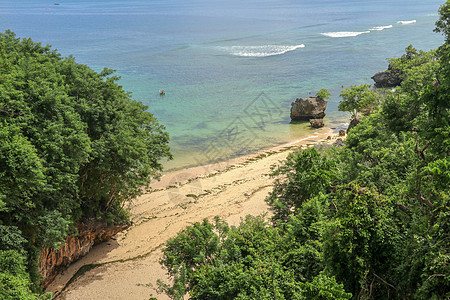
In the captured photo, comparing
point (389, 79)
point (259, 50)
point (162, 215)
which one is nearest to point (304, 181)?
point (162, 215)

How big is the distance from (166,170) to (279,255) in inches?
829

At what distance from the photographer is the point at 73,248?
19.7m

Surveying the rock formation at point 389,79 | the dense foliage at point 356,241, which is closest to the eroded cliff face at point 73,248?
the dense foliage at point 356,241

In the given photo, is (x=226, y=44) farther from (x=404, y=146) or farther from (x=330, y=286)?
(x=330, y=286)

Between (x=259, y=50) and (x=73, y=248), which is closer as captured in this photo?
(x=73, y=248)

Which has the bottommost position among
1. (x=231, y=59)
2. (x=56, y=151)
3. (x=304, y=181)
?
(x=304, y=181)

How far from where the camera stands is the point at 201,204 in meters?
26.5

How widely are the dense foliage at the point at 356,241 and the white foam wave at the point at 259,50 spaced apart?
213 feet

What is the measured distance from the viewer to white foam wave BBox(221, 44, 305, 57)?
7906 centimetres

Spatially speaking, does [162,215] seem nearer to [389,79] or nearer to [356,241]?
[356,241]

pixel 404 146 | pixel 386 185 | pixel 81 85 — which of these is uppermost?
pixel 81 85

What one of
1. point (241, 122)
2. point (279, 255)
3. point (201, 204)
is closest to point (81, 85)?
point (201, 204)

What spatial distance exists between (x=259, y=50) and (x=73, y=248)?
2714 inches

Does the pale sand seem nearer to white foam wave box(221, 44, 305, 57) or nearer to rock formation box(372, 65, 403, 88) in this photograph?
rock formation box(372, 65, 403, 88)
